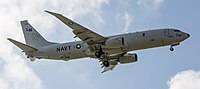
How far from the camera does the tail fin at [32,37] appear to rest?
6638 centimetres

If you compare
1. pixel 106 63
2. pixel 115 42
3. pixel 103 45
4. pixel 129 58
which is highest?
pixel 115 42

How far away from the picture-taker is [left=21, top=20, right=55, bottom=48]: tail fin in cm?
6638

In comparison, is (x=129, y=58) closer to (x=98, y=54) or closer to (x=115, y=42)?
(x=98, y=54)

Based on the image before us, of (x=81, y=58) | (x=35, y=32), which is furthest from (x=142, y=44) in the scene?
(x=35, y=32)

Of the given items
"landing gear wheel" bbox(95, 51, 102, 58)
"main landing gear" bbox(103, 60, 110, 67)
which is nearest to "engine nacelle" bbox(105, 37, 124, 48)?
"landing gear wheel" bbox(95, 51, 102, 58)

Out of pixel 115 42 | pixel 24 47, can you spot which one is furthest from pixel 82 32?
pixel 24 47

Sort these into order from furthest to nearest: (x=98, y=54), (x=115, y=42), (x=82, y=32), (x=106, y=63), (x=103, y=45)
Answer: (x=106, y=63) < (x=98, y=54) < (x=103, y=45) < (x=115, y=42) < (x=82, y=32)

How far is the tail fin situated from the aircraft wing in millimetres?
10161

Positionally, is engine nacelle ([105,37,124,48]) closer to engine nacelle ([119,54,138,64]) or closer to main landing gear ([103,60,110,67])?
main landing gear ([103,60,110,67])

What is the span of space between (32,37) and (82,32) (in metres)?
15.0

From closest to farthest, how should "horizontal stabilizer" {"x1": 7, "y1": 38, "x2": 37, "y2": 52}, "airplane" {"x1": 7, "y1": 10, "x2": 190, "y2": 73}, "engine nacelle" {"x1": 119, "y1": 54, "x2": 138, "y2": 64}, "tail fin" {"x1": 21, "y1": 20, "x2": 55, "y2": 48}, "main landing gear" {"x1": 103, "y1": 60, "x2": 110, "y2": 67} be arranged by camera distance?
"airplane" {"x1": 7, "y1": 10, "x2": 190, "y2": 73}
"horizontal stabilizer" {"x1": 7, "y1": 38, "x2": 37, "y2": 52}
"main landing gear" {"x1": 103, "y1": 60, "x2": 110, "y2": 67}
"engine nacelle" {"x1": 119, "y1": 54, "x2": 138, "y2": 64}
"tail fin" {"x1": 21, "y1": 20, "x2": 55, "y2": 48}

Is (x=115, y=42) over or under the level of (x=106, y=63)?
over

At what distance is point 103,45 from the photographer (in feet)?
188

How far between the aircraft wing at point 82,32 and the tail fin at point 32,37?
400 inches
